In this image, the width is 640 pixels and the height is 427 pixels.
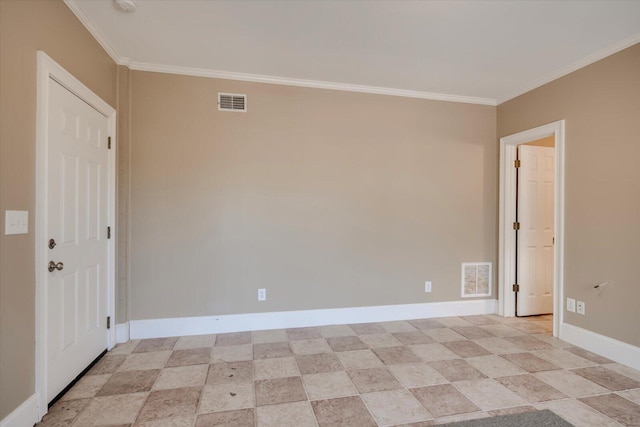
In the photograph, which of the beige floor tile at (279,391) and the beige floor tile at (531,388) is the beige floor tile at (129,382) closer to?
the beige floor tile at (279,391)

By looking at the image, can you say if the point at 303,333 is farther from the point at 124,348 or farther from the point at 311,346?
the point at 124,348

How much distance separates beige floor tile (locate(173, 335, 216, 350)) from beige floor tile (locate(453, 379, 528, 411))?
85.4 inches

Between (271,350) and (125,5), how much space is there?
115 inches

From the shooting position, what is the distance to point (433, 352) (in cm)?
271

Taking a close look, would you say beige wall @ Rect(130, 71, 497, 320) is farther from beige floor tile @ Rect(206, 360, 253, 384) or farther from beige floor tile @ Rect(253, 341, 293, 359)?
beige floor tile @ Rect(206, 360, 253, 384)

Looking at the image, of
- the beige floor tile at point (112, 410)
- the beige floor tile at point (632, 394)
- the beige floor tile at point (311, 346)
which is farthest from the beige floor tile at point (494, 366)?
the beige floor tile at point (112, 410)

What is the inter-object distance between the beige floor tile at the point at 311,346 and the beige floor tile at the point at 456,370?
929 millimetres

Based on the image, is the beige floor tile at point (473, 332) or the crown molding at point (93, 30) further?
the beige floor tile at point (473, 332)

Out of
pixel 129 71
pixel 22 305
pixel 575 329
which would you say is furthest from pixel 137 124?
pixel 575 329

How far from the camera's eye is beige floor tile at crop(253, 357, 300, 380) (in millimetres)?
2316

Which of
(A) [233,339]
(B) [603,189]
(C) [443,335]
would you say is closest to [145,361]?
(A) [233,339]

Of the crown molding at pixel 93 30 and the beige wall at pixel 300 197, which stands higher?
the crown molding at pixel 93 30

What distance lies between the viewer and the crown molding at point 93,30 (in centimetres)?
207

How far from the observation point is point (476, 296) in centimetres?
376
